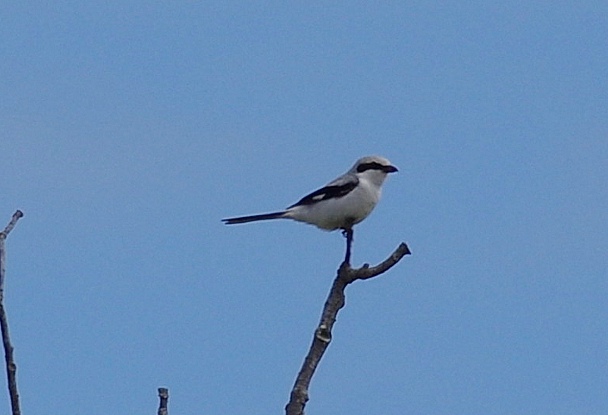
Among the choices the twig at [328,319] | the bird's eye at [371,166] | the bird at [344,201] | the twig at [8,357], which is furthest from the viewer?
the bird's eye at [371,166]

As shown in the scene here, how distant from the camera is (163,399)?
2.80 m

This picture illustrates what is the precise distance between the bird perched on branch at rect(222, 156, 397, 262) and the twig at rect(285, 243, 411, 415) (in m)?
3.82

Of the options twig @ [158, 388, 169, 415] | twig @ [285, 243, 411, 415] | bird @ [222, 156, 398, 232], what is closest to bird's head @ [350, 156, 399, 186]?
bird @ [222, 156, 398, 232]

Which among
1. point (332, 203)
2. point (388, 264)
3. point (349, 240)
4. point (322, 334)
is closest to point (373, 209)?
point (332, 203)

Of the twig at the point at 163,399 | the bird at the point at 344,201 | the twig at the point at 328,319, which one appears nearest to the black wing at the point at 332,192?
the bird at the point at 344,201

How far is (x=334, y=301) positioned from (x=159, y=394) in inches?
52.2

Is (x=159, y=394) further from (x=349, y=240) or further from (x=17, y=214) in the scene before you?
(x=349, y=240)

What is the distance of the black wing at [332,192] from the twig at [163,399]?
5.96 m

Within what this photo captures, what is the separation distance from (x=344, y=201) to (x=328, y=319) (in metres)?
4.84

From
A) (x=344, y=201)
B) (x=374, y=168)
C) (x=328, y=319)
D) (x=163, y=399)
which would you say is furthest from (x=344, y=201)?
(x=163, y=399)

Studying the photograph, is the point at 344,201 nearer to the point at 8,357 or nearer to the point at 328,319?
the point at 328,319

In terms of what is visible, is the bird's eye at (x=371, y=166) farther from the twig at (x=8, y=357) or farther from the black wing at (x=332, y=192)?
the twig at (x=8, y=357)

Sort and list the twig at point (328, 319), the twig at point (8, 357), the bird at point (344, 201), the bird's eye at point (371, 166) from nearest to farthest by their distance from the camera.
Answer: the twig at point (8, 357)
the twig at point (328, 319)
the bird at point (344, 201)
the bird's eye at point (371, 166)

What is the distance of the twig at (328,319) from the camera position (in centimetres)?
322
